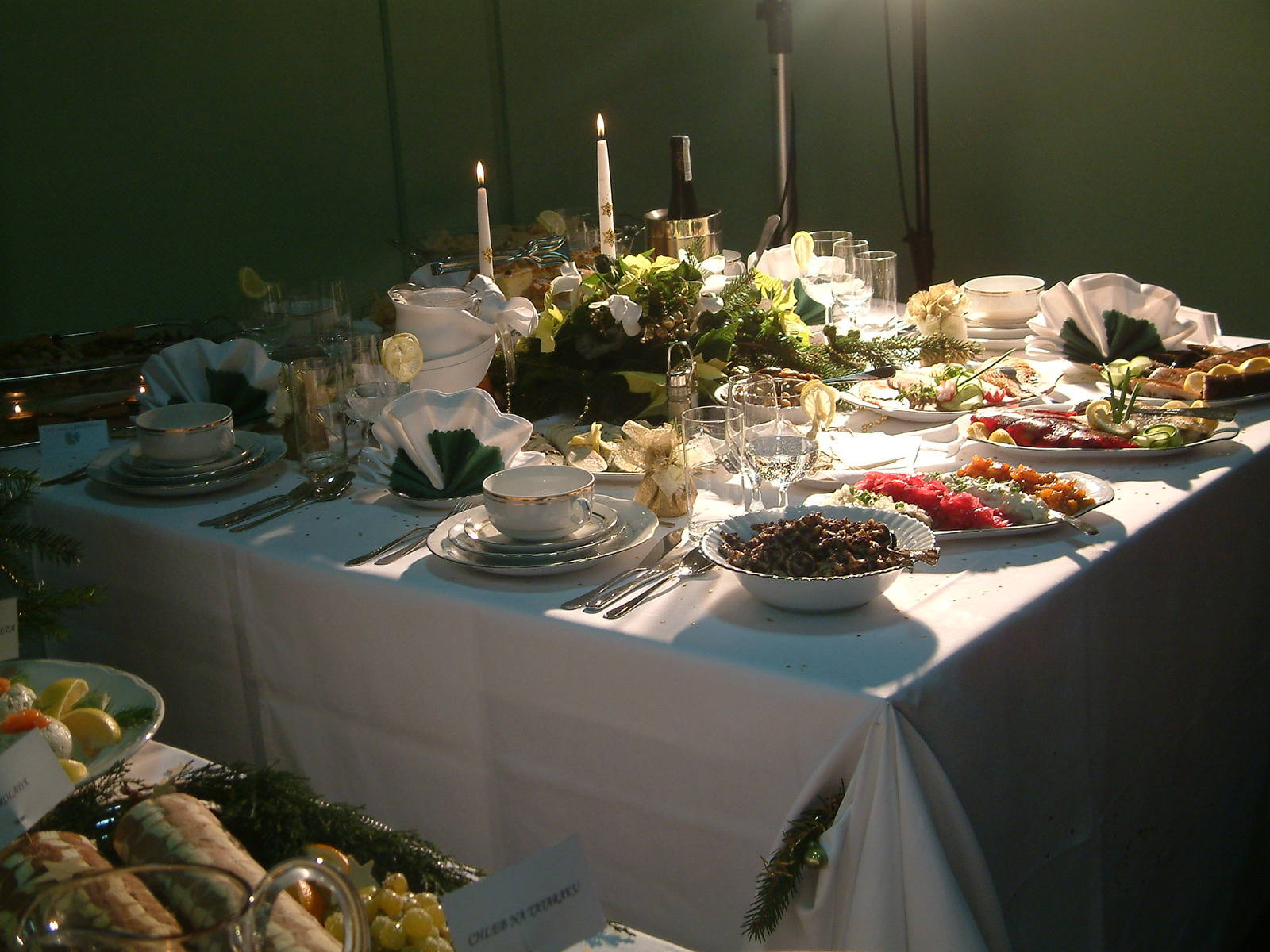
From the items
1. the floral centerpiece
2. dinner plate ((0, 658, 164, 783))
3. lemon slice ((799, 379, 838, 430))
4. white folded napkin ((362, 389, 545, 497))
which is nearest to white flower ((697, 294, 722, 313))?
the floral centerpiece

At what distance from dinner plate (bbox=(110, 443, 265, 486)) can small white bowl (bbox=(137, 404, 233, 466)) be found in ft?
0.08

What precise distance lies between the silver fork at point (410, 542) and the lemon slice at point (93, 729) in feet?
1.69

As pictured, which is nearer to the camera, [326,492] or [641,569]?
[641,569]

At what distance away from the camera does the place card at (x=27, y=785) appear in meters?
0.84

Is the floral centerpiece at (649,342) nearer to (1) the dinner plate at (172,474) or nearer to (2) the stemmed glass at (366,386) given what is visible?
(2) the stemmed glass at (366,386)

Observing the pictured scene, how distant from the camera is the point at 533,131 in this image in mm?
4418

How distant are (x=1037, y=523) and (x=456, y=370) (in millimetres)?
1001

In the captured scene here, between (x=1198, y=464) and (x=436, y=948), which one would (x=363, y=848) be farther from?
(x=1198, y=464)

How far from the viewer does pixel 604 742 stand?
135 centimetres

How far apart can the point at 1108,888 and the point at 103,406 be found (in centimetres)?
181

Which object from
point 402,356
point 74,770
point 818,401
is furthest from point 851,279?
point 74,770

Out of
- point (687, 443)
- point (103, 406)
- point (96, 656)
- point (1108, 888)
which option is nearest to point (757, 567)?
point (687, 443)

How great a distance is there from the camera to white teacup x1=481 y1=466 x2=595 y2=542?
148 centimetres

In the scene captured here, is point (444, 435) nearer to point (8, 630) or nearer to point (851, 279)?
point (8, 630)
